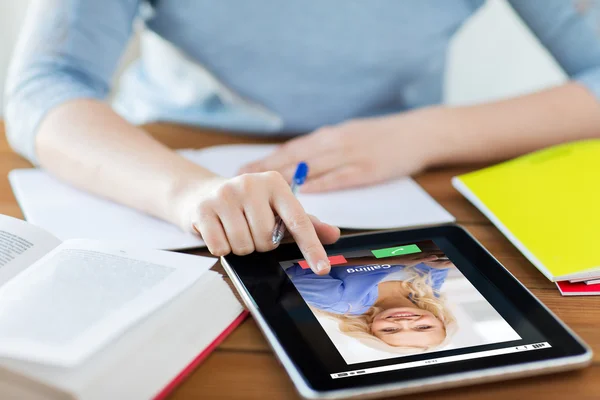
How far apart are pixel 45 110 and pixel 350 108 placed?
51 cm

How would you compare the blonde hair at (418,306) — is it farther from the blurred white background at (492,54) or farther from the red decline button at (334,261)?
the blurred white background at (492,54)

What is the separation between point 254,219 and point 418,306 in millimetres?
178

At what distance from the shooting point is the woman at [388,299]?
0.56m

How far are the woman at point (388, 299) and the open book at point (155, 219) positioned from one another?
0.12m

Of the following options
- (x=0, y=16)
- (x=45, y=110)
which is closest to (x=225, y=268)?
(x=45, y=110)

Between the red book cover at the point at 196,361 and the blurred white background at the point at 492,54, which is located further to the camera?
the blurred white background at the point at 492,54

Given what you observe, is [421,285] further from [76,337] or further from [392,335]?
[76,337]

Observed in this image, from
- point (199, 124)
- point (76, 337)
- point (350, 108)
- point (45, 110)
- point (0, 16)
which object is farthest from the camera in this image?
point (0, 16)

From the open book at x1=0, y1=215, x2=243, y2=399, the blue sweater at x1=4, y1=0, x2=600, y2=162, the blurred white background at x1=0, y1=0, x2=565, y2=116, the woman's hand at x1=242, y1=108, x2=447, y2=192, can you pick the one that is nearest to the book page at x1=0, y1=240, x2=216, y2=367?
the open book at x1=0, y1=215, x2=243, y2=399

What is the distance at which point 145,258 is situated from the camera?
0.61 m

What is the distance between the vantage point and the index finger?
2.12ft

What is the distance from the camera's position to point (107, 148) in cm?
85

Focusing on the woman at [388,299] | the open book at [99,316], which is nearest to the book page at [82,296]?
the open book at [99,316]

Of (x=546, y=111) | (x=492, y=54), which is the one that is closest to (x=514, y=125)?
(x=546, y=111)
